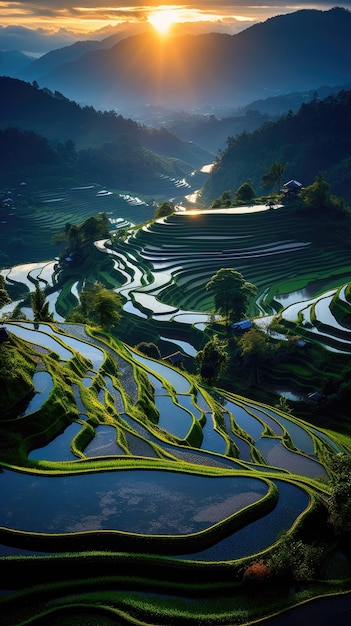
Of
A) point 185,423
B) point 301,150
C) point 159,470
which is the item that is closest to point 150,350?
point 185,423

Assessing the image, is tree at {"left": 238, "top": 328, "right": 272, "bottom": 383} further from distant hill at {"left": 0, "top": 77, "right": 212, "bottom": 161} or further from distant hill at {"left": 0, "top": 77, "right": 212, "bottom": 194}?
distant hill at {"left": 0, "top": 77, "right": 212, "bottom": 161}

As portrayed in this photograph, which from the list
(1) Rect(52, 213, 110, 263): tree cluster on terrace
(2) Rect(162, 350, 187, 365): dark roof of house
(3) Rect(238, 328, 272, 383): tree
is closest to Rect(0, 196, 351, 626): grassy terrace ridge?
(3) Rect(238, 328, 272, 383): tree

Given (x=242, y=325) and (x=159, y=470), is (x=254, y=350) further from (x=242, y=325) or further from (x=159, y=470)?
(x=159, y=470)

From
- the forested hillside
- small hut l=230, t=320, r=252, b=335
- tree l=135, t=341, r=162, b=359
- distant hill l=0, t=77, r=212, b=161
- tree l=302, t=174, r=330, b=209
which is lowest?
tree l=135, t=341, r=162, b=359

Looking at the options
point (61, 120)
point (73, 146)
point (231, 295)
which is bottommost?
point (231, 295)

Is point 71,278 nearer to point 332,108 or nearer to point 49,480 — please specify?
point 49,480

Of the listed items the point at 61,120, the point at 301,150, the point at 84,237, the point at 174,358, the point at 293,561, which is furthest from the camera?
the point at 61,120

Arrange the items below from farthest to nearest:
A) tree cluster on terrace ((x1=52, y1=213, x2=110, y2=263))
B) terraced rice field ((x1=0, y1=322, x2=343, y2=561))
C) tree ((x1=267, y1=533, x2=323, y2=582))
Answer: tree cluster on terrace ((x1=52, y1=213, x2=110, y2=263)) → terraced rice field ((x1=0, y1=322, x2=343, y2=561)) → tree ((x1=267, y1=533, x2=323, y2=582))

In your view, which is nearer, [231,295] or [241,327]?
[241,327]
